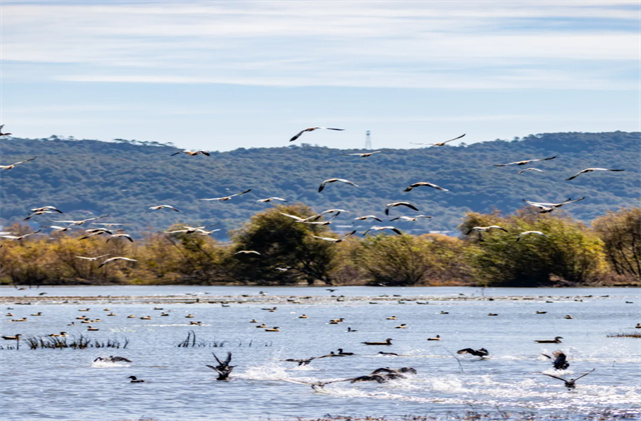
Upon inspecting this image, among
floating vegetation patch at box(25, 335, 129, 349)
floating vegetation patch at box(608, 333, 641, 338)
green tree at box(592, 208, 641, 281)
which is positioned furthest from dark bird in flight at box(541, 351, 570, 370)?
green tree at box(592, 208, 641, 281)

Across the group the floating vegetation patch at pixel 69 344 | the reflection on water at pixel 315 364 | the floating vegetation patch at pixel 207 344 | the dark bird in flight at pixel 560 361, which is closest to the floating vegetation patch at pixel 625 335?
the reflection on water at pixel 315 364

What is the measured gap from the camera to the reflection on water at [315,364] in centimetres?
2633

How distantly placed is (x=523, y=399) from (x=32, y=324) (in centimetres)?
3459

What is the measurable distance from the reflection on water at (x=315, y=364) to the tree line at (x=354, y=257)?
25114 millimetres

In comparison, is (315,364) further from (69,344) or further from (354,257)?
(354,257)

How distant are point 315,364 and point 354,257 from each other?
67395 millimetres

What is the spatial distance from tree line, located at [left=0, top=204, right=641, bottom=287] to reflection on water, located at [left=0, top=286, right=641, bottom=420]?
2511 centimetres

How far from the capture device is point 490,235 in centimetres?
9812

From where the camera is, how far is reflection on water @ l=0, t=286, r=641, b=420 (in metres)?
26.3

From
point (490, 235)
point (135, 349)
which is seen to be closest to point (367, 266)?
point (490, 235)

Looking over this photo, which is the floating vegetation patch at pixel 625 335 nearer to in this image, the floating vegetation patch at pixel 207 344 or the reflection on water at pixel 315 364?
the reflection on water at pixel 315 364

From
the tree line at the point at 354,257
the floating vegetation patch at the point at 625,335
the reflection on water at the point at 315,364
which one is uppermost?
the tree line at the point at 354,257

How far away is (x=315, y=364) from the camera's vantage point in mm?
35250

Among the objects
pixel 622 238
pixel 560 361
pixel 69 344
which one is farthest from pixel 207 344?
pixel 622 238
